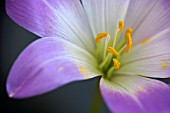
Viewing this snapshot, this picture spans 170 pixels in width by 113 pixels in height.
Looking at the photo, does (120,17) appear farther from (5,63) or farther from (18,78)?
(5,63)

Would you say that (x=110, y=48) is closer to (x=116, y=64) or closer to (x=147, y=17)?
(x=116, y=64)

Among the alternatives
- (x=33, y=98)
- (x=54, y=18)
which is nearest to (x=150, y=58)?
(x=54, y=18)

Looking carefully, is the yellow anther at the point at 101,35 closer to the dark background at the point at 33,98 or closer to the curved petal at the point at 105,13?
the curved petal at the point at 105,13

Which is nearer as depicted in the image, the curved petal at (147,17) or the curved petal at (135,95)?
the curved petal at (135,95)

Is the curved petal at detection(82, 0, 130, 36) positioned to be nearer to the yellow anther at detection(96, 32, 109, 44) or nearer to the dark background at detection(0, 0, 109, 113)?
the yellow anther at detection(96, 32, 109, 44)

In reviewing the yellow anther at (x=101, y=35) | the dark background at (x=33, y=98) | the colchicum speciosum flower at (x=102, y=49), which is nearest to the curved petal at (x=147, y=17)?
the colchicum speciosum flower at (x=102, y=49)

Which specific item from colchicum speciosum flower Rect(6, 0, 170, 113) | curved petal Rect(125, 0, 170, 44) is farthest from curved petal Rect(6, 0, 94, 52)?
curved petal Rect(125, 0, 170, 44)
